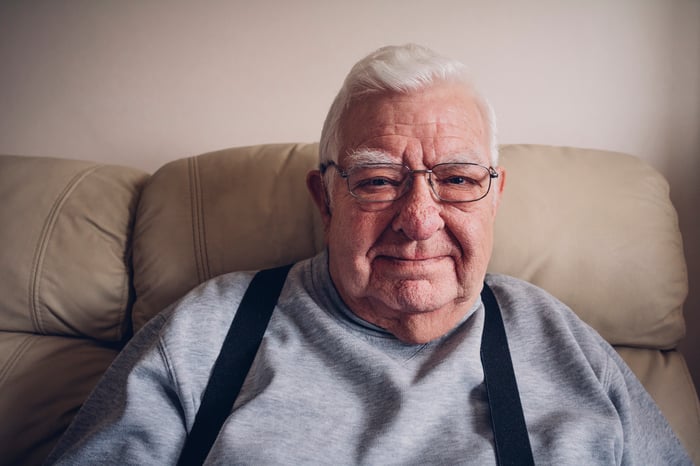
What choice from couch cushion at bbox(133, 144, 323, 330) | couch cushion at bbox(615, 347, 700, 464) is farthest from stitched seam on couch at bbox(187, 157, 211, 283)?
couch cushion at bbox(615, 347, 700, 464)

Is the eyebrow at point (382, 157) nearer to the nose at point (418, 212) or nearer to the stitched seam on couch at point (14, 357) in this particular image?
the nose at point (418, 212)

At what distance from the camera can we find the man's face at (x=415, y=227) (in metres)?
0.88

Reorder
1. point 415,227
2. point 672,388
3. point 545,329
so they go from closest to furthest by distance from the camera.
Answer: point 415,227
point 545,329
point 672,388

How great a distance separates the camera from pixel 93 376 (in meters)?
1.18

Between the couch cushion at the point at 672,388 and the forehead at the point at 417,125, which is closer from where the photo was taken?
the forehead at the point at 417,125

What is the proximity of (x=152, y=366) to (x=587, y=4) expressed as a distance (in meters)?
1.60

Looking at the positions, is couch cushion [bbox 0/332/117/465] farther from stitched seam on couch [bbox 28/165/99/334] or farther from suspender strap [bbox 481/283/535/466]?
suspender strap [bbox 481/283/535/466]

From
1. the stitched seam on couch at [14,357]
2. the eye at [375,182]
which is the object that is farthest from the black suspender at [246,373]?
the stitched seam on couch at [14,357]

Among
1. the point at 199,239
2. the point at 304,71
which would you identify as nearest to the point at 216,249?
the point at 199,239

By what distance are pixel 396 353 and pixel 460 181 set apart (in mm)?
397

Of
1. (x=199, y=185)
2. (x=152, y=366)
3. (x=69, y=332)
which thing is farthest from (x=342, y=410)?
(x=69, y=332)

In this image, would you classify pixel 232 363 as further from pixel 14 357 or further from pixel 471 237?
pixel 14 357

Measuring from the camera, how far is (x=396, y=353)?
0.95 metres

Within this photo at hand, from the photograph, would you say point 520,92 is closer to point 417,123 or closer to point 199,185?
point 417,123
